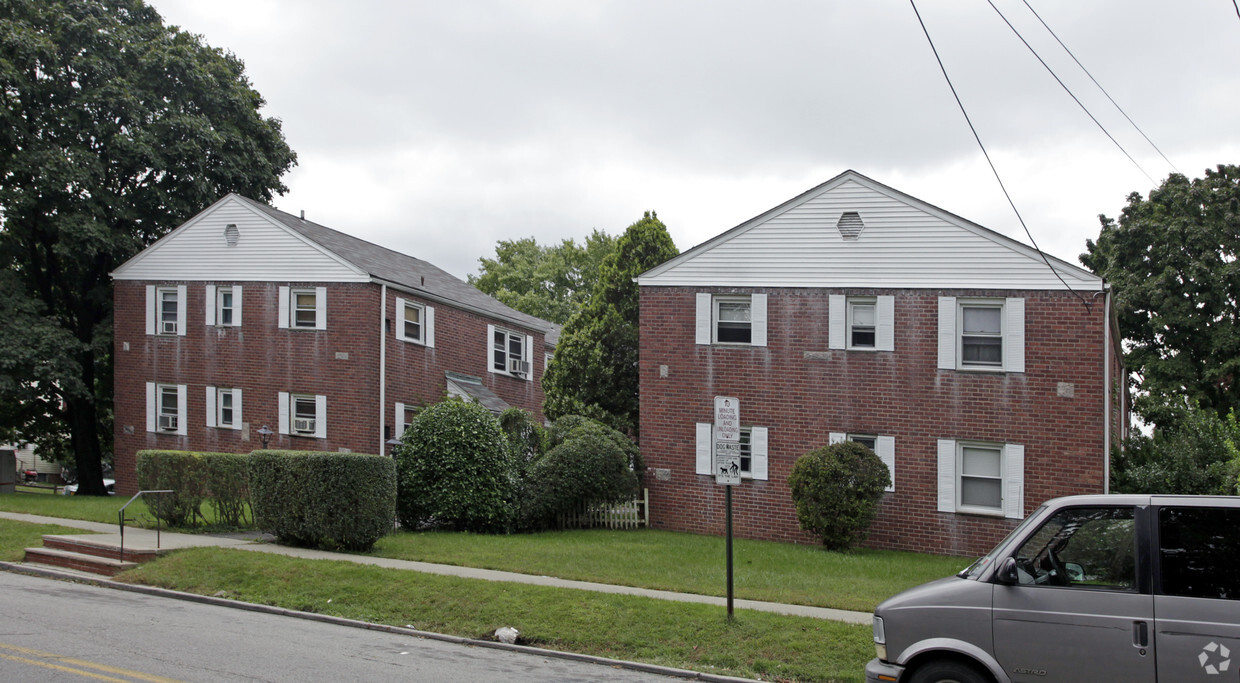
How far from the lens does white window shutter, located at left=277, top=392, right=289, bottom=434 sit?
1065 inches

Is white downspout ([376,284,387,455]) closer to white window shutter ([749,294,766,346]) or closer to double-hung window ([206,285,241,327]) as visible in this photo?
double-hung window ([206,285,241,327])

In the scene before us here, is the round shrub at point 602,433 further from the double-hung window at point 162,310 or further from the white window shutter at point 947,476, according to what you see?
the double-hung window at point 162,310

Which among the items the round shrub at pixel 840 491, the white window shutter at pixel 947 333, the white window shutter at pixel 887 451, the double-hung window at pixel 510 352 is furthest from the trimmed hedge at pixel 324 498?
the double-hung window at pixel 510 352

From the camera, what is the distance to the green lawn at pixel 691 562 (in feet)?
46.0

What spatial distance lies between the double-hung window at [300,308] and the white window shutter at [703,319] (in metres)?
10.6

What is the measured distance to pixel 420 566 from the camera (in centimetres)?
1501

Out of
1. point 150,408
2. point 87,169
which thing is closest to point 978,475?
point 150,408

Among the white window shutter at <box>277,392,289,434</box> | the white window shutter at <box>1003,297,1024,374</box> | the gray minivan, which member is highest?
the white window shutter at <box>1003,297,1024,374</box>

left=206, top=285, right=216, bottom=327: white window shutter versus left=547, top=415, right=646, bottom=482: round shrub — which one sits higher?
left=206, top=285, right=216, bottom=327: white window shutter

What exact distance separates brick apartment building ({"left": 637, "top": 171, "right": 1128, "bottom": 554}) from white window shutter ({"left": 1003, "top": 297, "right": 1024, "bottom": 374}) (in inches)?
1.2

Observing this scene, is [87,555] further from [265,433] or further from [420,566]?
[265,433]

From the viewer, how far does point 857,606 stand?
40.8 feet

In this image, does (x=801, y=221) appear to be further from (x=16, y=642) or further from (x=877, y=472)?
(x=16, y=642)

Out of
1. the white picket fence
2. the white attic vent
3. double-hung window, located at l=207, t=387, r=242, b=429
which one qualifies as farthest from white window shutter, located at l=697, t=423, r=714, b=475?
double-hung window, located at l=207, t=387, r=242, b=429
